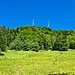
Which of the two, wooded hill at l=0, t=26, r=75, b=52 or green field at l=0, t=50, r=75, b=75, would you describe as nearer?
green field at l=0, t=50, r=75, b=75

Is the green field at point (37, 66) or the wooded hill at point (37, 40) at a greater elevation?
the wooded hill at point (37, 40)

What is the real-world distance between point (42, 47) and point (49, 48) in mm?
4410

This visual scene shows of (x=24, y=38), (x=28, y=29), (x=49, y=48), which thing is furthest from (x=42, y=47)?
(x=28, y=29)

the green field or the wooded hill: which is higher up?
the wooded hill

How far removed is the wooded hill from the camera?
11269 cm

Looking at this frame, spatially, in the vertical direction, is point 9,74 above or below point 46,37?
below

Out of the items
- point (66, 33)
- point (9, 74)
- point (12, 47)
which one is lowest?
point (9, 74)

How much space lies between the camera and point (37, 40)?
413 feet

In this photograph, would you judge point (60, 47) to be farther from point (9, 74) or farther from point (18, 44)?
point (9, 74)

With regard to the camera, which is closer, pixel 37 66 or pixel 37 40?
pixel 37 66

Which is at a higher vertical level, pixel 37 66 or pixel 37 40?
pixel 37 40

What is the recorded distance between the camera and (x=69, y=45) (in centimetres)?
12331

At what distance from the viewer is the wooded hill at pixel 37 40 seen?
113 meters

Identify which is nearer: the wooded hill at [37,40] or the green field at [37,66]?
the green field at [37,66]
